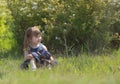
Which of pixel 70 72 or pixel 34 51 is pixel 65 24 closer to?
pixel 34 51

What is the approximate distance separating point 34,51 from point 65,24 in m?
2.16

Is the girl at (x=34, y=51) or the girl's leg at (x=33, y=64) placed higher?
the girl at (x=34, y=51)

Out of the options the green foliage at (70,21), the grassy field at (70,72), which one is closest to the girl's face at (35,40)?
the grassy field at (70,72)

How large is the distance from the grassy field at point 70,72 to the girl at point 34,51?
9.6 inches

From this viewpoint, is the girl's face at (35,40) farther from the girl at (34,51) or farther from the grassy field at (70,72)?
the grassy field at (70,72)

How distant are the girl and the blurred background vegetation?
190cm

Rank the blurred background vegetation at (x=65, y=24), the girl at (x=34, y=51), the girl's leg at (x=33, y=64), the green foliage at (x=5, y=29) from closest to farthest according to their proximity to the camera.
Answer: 1. the girl's leg at (x=33, y=64)
2. the girl at (x=34, y=51)
3. the green foliage at (x=5, y=29)
4. the blurred background vegetation at (x=65, y=24)

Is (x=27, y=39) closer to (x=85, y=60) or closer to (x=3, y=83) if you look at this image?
(x=85, y=60)

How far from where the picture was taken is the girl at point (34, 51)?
861cm

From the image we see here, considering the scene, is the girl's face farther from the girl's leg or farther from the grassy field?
the grassy field

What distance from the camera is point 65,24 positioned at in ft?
35.7

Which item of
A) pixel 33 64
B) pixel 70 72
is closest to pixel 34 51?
pixel 33 64

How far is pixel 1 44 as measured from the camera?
35.7ft

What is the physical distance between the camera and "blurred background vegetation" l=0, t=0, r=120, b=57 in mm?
10922
